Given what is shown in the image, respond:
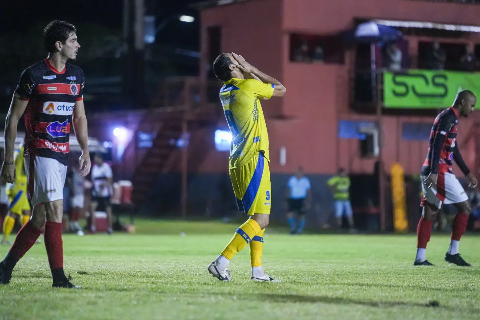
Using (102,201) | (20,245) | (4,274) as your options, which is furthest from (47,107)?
(102,201)

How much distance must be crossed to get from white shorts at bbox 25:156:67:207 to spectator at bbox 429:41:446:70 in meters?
26.2

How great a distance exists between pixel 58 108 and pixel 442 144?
583 centimetres

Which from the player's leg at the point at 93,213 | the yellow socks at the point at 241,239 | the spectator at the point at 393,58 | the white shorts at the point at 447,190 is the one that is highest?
the spectator at the point at 393,58

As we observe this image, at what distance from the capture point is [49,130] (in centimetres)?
819

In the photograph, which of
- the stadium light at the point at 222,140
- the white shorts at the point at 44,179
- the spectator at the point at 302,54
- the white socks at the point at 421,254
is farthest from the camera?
the stadium light at the point at 222,140

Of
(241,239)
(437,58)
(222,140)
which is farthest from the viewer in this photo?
(222,140)

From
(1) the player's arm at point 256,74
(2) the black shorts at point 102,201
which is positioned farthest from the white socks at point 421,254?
(2) the black shorts at point 102,201

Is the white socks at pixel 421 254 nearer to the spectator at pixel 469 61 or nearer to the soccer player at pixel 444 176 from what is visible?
the soccer player at pixel 444 176

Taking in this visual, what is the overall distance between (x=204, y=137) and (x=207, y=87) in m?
2.09

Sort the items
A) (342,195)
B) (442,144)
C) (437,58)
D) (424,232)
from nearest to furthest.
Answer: (442,144), (424,232), (342,195), (437,58)

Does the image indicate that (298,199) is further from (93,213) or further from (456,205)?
(456,205)

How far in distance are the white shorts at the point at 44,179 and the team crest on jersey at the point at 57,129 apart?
0.26 meters

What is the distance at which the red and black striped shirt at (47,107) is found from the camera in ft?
26.7

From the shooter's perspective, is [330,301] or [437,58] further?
[437,58]
